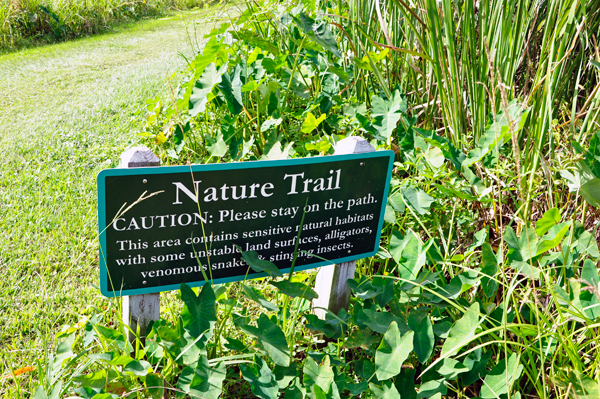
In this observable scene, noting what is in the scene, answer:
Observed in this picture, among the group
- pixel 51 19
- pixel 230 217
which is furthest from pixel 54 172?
pixel 51 19

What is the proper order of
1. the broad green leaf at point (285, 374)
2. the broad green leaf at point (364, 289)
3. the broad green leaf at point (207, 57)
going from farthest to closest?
the broad green leaf at point (207, 57)
the broad green leaf at point (364, 289)
the broad green leaf at point (285, 374)

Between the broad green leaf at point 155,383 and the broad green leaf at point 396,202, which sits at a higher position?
the broad green leaf at point 396,202

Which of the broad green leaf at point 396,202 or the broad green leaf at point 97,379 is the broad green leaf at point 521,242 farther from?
the broad green leaf at point 97,379

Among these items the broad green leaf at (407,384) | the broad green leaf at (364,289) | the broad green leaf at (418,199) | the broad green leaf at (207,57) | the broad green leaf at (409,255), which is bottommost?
the broad green leaf at (407,384)

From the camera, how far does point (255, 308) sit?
1.75 m

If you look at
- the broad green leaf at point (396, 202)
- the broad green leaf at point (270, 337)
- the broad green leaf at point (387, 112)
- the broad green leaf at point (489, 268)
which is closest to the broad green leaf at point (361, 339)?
the broad green leaf at point (270, 337)

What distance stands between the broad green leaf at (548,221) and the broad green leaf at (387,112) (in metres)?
0.66

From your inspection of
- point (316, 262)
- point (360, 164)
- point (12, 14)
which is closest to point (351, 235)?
point (316, 262)

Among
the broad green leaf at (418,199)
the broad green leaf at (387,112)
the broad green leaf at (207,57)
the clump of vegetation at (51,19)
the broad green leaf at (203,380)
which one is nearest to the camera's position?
the broad green leaf at (203,380)

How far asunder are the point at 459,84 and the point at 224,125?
1057 millimetres

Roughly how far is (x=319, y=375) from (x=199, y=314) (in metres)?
0.34

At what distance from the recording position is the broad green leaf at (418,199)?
1474 millimetres

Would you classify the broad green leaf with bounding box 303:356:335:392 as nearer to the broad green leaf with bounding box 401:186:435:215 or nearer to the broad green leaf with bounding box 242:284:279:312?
the broad green leaf with bounding box 242:284:279:312

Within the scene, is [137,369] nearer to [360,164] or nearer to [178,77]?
[360,164]
